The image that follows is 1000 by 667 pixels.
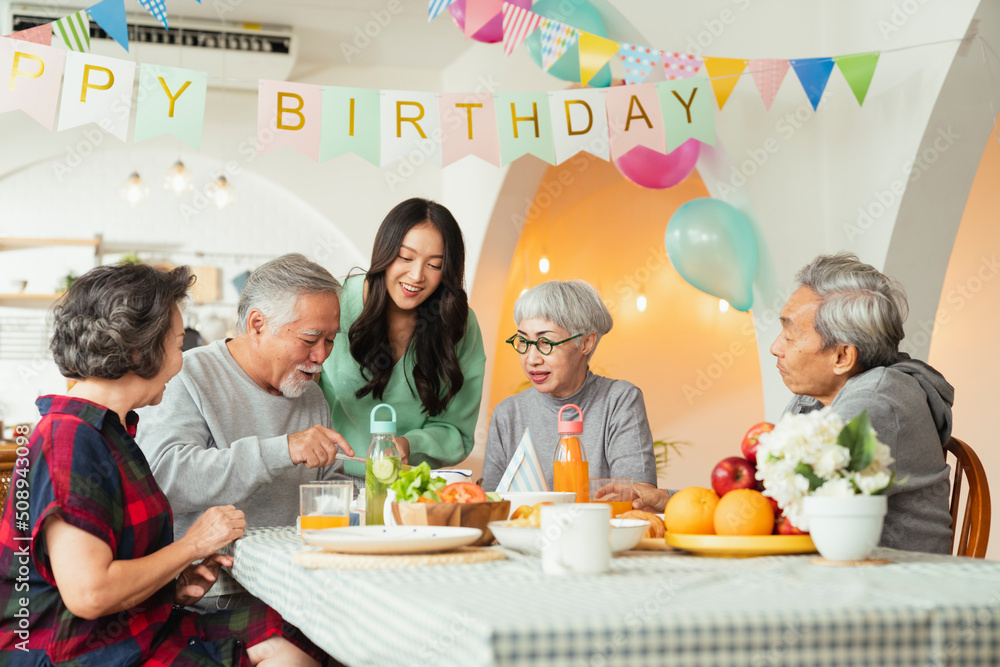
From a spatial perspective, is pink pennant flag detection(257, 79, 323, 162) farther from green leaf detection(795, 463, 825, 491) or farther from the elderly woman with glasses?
green leaf detection(795, 463, 825, 491)

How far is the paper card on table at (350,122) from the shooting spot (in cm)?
285

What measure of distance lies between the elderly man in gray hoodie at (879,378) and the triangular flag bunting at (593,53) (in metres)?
1.69

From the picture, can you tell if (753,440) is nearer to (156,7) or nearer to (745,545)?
(745,545)

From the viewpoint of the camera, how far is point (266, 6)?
5176 millimetres

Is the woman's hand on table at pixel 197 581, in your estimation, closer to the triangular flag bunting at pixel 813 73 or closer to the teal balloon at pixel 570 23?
the teal balloon at pixel 570 23

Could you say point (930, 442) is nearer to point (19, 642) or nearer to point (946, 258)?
point (19, 642)

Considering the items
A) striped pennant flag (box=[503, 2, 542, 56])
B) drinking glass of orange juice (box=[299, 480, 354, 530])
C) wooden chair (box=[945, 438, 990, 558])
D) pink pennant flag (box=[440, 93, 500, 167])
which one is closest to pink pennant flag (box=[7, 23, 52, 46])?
pink pennant flag (box=[440, 93, 500, 167])

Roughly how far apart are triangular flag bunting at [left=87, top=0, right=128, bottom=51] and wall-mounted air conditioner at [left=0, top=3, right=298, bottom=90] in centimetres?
249

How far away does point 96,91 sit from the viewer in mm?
2615

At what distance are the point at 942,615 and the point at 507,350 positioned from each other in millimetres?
5825

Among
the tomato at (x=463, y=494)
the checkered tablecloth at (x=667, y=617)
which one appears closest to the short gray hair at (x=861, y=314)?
the checkered tablecloth at (x=667, y=617)

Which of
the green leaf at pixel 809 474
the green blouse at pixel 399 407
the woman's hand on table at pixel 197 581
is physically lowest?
the woman's hand on table at pixel 197 581

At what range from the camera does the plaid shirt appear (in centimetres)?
129

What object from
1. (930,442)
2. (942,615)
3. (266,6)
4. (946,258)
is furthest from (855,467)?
(266,6)
